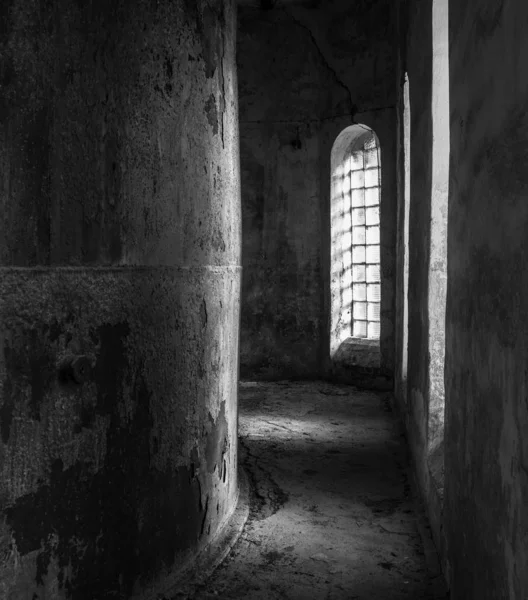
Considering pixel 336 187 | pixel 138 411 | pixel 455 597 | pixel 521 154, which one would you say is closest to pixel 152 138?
pixel 138 411

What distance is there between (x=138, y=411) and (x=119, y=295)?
0.51 m

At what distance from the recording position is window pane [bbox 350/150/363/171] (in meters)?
9.45

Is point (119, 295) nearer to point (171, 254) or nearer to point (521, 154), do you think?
point (171, 254)

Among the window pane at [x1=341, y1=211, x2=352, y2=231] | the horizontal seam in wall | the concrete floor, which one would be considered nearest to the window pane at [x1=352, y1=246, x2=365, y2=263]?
the window pane at [x1=341, y1=211, x2=352, y2=231]

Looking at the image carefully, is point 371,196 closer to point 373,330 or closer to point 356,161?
point 356,161

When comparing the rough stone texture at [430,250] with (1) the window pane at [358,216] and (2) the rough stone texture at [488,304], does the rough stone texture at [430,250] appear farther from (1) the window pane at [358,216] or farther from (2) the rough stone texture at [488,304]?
(1) the window pane at [358,216]

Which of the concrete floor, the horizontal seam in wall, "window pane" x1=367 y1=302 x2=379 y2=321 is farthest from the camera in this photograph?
"window pane" x1=367 y1=302 x2=379 y2=321

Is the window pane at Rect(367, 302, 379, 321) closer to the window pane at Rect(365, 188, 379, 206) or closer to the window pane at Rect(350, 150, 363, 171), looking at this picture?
the window pane at Rect(365, 188, 379, 206)

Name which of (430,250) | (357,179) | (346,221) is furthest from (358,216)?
(430,250)

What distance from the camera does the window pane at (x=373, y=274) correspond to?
9.30 meters

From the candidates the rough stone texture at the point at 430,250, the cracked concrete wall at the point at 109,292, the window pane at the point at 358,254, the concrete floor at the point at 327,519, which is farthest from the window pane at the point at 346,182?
the cracked concrete wall at the point at 109,292

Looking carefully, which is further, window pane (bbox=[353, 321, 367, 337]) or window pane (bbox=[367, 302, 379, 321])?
window pane (bbox=[353, 321, 367, 337])

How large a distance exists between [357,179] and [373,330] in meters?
2.14

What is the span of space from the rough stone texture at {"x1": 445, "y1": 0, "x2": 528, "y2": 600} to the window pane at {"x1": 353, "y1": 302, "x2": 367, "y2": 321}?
6550 mm
